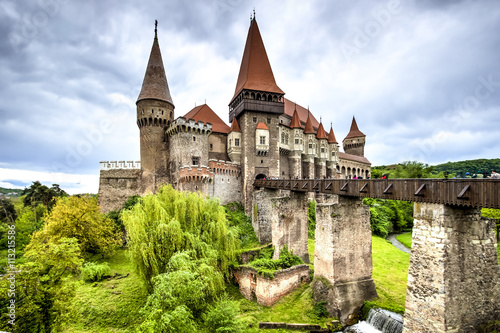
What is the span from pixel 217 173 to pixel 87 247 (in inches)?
559

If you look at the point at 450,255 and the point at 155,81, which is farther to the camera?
the point at 155,81

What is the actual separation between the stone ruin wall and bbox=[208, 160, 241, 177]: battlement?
8.89m

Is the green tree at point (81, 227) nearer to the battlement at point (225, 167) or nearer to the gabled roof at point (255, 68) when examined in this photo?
the battlement at point (225, 167)

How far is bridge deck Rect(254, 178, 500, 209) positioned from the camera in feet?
26.7

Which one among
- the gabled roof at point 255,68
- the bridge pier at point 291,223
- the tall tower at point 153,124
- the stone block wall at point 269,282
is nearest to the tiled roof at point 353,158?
the gabled roof at point 255,68

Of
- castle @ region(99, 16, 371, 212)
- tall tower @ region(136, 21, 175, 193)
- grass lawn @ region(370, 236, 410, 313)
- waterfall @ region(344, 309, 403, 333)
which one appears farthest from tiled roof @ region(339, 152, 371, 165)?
waterfall @ region(344, 309, 403, 333)

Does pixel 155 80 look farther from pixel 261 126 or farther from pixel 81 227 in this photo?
pixel 81 227

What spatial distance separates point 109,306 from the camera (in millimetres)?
14984

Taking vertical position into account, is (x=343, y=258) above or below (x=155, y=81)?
below

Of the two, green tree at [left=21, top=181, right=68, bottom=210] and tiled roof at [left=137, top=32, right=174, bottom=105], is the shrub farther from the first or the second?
green tree at [left=21, top=181, right=68, bottom=210]

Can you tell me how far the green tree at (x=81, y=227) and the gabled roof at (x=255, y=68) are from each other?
2095 centimetres

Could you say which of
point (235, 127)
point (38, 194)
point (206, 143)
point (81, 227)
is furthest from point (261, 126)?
point (38, 194)

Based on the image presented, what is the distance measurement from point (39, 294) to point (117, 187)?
20580mm

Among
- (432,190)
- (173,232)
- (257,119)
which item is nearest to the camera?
(432,190)
